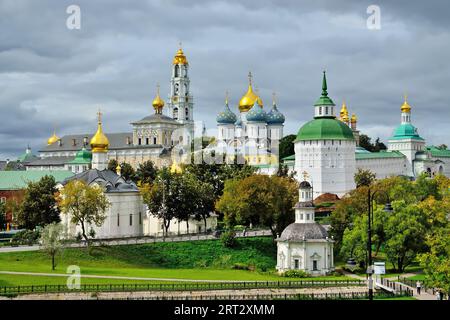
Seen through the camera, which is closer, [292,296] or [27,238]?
[292,296]

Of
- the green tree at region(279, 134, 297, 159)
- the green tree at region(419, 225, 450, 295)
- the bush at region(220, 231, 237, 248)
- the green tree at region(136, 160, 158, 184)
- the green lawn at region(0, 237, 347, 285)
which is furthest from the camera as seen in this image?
the green tree at region(279, 134, 297, 159)

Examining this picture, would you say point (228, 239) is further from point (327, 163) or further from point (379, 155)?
point (379, 155)

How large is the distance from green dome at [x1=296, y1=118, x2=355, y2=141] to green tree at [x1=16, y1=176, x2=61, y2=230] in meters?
43.4

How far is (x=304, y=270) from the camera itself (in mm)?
70688

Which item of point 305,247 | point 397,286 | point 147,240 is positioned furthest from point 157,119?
point 397,286

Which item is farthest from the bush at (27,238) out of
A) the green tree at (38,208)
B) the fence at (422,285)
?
the fence at (422,285)

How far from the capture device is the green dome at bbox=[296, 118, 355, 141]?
114 m

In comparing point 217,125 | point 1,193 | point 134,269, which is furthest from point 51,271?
point 217,125

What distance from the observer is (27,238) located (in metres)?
77.2

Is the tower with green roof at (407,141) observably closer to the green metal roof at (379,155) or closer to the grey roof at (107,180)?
the green metal roof at (379,155)

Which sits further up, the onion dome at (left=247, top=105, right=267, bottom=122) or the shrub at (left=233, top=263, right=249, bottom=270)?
the onion dome at (left=247, top=105, right=267, bottom=122)

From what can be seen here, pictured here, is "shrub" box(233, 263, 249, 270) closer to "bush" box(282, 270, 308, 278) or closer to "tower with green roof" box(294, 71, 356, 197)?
"bush" box(282, 270, 308, 278)

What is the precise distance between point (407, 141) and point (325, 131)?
39.1 meters

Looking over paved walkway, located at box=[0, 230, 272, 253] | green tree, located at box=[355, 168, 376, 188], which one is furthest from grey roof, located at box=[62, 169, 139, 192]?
green tree, located at box=[355, 168, 376, 188]
